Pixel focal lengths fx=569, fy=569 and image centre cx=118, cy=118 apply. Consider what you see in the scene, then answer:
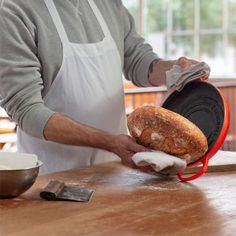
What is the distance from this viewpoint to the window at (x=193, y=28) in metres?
6.73

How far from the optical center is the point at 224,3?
6703 millimetres

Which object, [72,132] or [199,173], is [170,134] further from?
[72,132]

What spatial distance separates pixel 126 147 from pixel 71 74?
436 mm

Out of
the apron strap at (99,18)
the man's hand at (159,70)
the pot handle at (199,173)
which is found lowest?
the pot handle at (199,173)

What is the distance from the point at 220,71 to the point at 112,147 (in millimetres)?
5379

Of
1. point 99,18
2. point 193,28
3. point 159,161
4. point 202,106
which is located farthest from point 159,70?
point 193,28

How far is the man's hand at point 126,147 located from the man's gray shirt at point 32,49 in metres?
0.24

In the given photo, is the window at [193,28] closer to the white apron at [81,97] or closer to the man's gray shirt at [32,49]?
the white apron at [81,97]

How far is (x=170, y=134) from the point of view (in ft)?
5.02

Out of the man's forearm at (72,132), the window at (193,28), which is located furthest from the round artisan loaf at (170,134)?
the window at (193,28)

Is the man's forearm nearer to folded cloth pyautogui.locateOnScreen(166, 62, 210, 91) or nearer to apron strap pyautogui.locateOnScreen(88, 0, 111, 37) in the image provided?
folded cloth pyautogui.locateOnScreen(166, 62, 210, 91)

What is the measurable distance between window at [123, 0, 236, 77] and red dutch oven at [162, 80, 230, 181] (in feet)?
15.7

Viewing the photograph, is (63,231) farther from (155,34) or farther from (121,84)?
(155,34)

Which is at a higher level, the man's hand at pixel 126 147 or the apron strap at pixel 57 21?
the apron strap at pixel 57 21
